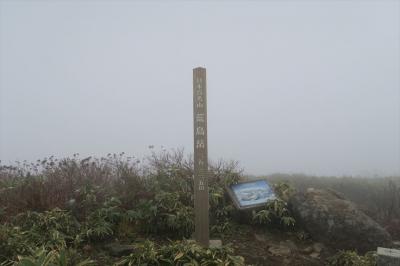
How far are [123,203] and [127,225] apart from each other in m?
0.68

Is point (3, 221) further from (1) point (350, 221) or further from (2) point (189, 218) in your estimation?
(1) point (350, 221)

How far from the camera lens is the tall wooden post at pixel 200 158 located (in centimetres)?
639

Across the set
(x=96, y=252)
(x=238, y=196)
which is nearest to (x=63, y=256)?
(x=96, y=252)

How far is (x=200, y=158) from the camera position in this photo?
6484mm

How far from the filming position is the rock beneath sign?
682 cm

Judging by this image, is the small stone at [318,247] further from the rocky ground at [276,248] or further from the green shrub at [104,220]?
the green shrub at [104,220]

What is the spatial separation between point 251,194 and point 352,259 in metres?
2.47

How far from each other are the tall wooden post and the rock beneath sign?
85.8 inches

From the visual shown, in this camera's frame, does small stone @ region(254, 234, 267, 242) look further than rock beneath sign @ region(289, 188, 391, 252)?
Yes

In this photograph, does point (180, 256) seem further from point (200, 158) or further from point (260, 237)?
point (260, 237)

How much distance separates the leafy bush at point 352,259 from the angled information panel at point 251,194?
186cm

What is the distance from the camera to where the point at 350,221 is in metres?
6.96

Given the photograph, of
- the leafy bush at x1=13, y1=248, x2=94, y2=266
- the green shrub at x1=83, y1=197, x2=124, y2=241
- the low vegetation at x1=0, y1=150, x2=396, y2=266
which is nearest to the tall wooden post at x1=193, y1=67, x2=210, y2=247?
the low vegetation at x1=0, y1=150, x2=396, y2=266

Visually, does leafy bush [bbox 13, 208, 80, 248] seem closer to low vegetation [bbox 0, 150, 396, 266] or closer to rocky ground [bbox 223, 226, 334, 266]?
low vegetation [bbox 0, 150, 396, 266]
